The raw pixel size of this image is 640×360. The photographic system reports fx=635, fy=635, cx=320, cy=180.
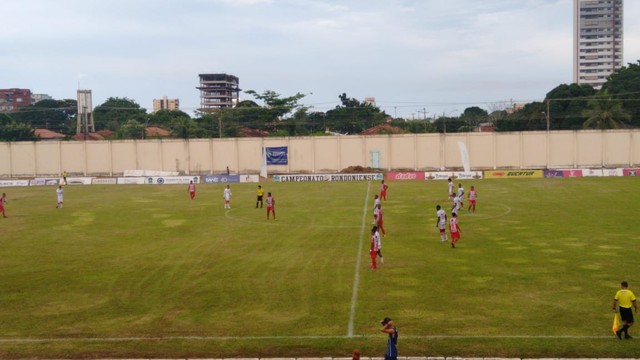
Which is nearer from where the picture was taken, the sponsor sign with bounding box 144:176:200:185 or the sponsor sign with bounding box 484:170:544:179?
the sponsor sign with bounding box 484:170:544:179

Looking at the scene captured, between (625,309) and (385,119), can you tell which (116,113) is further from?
(625,309)

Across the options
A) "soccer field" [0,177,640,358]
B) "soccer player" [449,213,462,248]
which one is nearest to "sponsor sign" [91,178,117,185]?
"soccer field" [0,177,640,358]

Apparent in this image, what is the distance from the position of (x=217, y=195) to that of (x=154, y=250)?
2754 centimetres

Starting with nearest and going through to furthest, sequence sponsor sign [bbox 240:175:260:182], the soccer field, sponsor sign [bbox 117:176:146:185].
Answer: the soccer field
sponsor sign [bbox 240:175:260:182]
sponsor sign [bbox 117:176:146:185]

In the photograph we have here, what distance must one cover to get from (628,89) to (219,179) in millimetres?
81405

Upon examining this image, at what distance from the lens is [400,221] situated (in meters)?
38.5

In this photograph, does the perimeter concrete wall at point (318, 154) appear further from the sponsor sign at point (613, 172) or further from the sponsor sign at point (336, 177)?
the sponsor sign at point (613, 172)

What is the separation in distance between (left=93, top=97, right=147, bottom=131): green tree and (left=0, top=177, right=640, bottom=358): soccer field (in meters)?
105

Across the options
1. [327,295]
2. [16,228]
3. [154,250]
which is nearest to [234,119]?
[16,228]

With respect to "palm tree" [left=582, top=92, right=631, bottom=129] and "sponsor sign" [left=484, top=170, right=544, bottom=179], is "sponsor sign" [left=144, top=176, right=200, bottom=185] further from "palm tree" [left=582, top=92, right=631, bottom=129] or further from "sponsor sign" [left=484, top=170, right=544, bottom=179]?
"palm tree" [left=582, top=92, right=631, bottom=129]

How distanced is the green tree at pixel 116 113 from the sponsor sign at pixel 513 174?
3580 inches

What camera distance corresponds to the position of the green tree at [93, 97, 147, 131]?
144m

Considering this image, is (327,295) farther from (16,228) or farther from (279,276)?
(16,228)

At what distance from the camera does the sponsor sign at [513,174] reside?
70.6 meters
